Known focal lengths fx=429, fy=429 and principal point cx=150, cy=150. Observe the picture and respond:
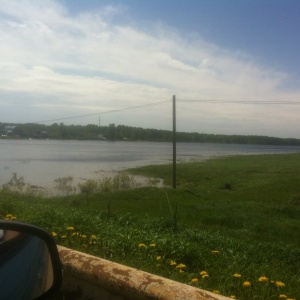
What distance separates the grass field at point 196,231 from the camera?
180 inches

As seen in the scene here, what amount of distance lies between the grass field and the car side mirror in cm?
212

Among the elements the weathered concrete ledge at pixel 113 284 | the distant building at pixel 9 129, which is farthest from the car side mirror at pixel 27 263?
the distant building at pixel 9 129

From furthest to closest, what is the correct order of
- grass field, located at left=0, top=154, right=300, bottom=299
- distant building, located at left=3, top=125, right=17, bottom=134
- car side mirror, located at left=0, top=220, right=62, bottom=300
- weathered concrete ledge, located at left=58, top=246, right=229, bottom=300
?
distant building, located at left=3, top=125, right=17, bottom=134 → grass field, located at left=0, top=154, right=300, bottom=299 → weathered concrete ledge, located at left=58, top=246, right=229, bottom=300 → car side mirror, located at left=0, top=220, right=62, bottom=300

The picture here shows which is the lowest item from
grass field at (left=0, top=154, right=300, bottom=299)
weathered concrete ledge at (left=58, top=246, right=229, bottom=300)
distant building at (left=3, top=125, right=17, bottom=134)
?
grass field at (left=0, top=154, right=300, bottom=299)

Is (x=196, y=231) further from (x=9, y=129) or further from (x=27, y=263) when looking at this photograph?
(x=9, y=129)

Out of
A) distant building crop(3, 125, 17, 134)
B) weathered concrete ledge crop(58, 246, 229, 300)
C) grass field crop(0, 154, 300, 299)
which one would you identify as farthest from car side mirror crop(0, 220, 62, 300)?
distant building crop(3, 125, 17, 134)

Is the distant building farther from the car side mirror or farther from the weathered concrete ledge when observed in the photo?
the car side mirror

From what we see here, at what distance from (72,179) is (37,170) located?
789 cm

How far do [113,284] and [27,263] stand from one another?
1275mm

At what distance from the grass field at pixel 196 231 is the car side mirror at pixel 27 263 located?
2.12 m

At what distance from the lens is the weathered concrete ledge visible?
271cm

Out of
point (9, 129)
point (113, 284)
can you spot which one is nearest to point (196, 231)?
point (113, 284)

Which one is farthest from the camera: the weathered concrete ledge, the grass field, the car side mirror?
the grass field

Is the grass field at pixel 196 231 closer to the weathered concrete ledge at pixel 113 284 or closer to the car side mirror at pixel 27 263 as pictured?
the weathered concrete ledge at pixel 113 284
